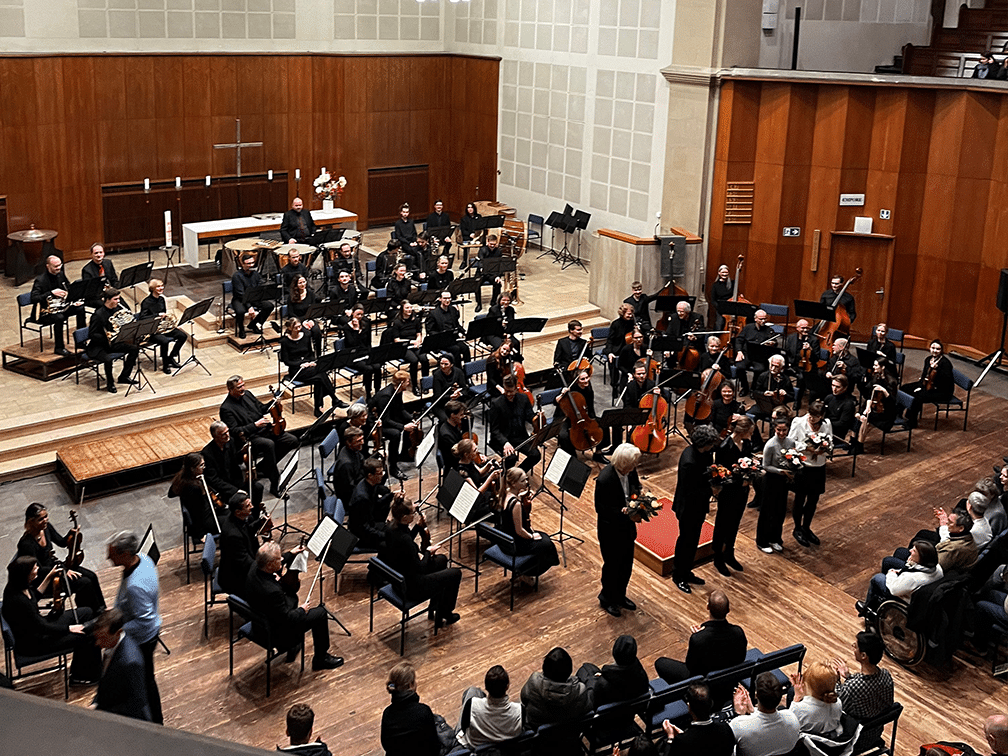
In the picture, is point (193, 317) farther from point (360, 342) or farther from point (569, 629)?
point (569, 629)

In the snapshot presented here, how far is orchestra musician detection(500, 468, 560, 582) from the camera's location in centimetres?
889

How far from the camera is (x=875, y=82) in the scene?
16219 millimetres

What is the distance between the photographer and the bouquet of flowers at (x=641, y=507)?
28.3 ft

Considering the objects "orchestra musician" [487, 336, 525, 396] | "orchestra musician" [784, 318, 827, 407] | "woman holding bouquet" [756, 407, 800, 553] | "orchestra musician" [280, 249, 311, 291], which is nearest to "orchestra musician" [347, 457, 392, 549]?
"orchestra musician" [487, 336, 525, 396]

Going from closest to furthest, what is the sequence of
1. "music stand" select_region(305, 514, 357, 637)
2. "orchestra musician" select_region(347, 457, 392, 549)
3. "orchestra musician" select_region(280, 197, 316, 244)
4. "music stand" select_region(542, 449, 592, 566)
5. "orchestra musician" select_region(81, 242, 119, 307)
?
"music stand" select_region(305, 514, 357, 637) < "orchestra musician" select_region(347, 457, 392, 549) < "music stand" select_region(542, 449, 592, 566) < "orchestra musician" select_region(81, 242, 119, 307) < "orchestra musician" select_region(280, 197, 316, 244)

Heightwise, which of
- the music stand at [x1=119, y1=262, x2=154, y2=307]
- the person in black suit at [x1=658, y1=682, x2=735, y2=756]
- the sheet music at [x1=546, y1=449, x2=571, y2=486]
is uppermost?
the music stand at [x1=119, y1=262, x2=154, y2=307]

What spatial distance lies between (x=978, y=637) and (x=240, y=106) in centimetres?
1715

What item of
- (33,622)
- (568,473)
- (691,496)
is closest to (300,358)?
(568,473)

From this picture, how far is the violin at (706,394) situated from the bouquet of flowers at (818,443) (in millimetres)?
2325

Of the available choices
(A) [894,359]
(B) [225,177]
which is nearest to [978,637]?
(A) [894,359]

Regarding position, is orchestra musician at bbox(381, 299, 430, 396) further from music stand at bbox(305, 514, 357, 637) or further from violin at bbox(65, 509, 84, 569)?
violin at bbox(65, 509, 84, 569)

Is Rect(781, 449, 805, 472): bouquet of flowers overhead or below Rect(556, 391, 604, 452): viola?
overhead

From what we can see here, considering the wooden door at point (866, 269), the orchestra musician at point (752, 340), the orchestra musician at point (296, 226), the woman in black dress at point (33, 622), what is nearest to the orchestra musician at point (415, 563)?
the woman in black dress at point (33, 622)

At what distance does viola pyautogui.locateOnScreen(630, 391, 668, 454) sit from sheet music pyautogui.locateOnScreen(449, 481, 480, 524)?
3621 mm
